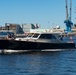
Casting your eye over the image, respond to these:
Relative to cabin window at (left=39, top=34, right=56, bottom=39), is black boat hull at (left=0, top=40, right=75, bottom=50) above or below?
below

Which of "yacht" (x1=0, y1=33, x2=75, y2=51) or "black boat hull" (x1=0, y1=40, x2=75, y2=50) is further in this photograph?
"yacht" (x1=0, y1=33, x2=75, y2=51)

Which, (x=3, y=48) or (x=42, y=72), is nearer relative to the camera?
(x=42, y=72)

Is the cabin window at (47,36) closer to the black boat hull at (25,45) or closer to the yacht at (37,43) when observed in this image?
the yacht at (37,43)

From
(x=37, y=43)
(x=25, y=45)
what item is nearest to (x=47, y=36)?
(x=37, y=43)

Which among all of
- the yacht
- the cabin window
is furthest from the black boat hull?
the cabin window

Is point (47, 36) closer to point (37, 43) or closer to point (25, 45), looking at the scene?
point (37, 43)

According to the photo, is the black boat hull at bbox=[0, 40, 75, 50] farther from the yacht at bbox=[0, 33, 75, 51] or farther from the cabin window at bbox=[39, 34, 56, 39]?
the cabin window at bbox=[39, 34, 56, 39]

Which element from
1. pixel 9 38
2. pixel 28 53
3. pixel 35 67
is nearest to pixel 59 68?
pixel 35 67

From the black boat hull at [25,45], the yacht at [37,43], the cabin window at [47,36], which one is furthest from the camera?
the cabin window at [47,36]

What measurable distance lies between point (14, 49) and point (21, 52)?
104cm

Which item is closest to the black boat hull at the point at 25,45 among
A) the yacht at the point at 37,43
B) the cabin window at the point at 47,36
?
the yacht at the point at 37,43

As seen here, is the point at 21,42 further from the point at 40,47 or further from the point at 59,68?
the point at 59,68

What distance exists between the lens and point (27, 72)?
2723cm

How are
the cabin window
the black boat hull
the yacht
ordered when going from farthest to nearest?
the cabin window, the yacht, the black boat hull
